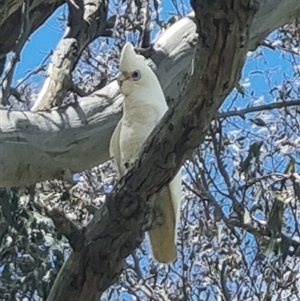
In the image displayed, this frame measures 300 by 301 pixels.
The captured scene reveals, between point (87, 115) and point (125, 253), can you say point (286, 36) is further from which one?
point (125, 253)

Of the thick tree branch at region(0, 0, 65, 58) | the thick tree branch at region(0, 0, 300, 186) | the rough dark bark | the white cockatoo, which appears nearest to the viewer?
the rough dark bark

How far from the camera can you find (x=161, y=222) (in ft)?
5.80

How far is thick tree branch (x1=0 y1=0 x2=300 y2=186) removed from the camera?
1.96 m

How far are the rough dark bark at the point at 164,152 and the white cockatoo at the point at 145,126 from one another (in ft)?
0.70

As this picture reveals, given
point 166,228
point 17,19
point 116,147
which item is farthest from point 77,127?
point 17,19

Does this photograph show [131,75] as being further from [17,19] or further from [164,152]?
[17,19]

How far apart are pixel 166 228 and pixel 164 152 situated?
1.17 ft

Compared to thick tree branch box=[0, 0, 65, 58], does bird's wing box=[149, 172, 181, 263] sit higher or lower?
lower

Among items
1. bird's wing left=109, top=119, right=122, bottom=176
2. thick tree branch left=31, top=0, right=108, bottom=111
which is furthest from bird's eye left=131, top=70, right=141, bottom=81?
thick tree branch left=31, top=0, right=108, bottom=111

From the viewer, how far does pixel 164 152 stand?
4.75ft

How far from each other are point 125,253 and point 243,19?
1.59 feet

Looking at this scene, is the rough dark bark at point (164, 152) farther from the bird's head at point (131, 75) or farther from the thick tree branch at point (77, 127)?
the thick tree branch at point (77, 127)

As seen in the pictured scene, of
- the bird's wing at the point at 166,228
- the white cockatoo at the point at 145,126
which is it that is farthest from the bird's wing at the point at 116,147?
the bird's wing at the point at 166,228

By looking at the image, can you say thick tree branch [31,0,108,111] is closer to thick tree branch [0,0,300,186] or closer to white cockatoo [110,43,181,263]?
thick tree branch [0,0,300,186]
